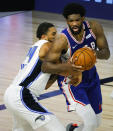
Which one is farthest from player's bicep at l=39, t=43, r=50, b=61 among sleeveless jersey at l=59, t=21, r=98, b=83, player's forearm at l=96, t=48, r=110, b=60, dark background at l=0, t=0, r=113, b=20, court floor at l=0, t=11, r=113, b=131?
dark background at l=0, t=0, r=113, b=20

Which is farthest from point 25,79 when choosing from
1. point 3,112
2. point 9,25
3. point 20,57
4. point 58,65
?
point 9,25

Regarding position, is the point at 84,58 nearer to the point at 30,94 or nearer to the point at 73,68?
the point at 73,68

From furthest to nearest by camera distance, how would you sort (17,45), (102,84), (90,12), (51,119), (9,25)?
(90,12)
(9,25)
(17,45)
(102,84)
(51,119)

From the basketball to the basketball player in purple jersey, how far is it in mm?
87

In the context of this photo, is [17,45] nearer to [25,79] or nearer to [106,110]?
[106,110]

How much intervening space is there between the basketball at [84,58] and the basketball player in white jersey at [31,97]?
0.33 meters

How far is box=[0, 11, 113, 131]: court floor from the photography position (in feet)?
19.2

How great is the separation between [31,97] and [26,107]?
0.13 meters

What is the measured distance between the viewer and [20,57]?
29.1ft

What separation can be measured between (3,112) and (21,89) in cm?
174

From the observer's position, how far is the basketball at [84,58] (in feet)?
13.5

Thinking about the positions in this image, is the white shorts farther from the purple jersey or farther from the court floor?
the court floor

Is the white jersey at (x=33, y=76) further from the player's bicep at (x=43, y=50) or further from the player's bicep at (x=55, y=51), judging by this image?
the player's bicep at (x=55, y=51)

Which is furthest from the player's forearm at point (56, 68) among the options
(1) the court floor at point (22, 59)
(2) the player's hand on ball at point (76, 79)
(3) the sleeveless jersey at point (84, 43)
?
(1) the court floor at point (22, 59)
